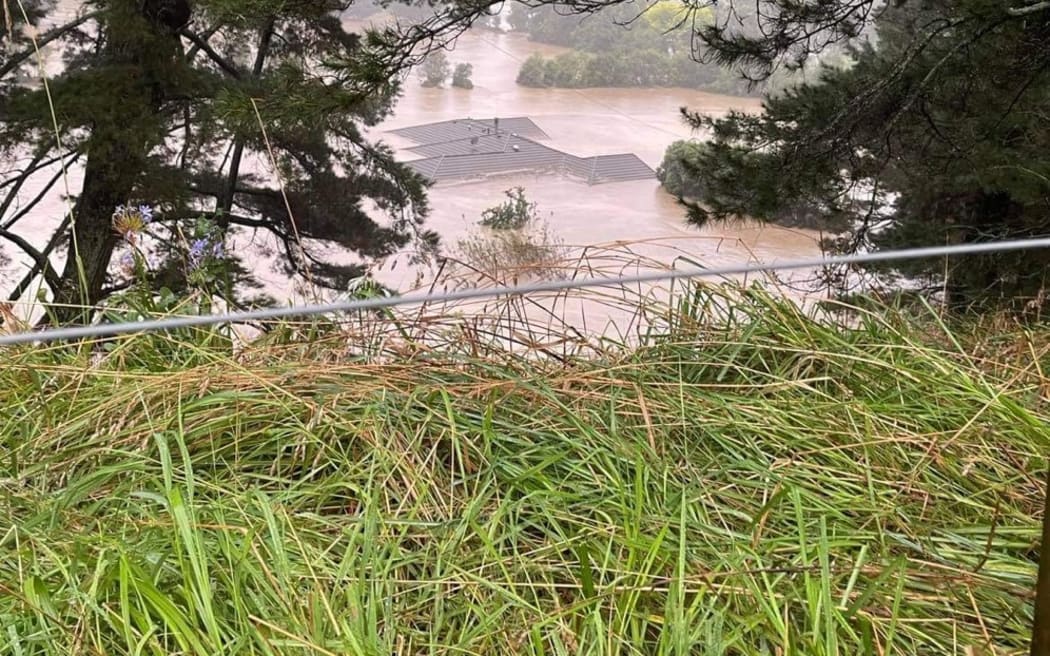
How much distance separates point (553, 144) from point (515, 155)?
56cm

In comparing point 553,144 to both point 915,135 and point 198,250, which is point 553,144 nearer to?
point 915,135

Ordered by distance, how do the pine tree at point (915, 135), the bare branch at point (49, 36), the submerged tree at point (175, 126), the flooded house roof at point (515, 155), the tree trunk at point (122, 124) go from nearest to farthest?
the pine tree at point (915, 135)
the submerged tree at point (175, 126)
the tree trunk at point (122, 124)
the bare branch at point (49, 36)
the flooded house roof at point (515, 155)

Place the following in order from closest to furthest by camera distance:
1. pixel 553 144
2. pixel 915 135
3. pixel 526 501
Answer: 1. pixel 526 501
2. pixel 915 135
3. pixel 553 144

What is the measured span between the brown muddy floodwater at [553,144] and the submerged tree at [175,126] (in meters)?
0.29

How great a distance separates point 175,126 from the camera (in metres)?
4.68

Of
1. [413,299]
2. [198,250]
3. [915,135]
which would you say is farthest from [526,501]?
[915,135]

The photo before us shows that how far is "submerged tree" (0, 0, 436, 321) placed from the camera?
12.7 feet

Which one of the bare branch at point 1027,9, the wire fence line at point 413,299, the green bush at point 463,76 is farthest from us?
the green bush at point 463,76

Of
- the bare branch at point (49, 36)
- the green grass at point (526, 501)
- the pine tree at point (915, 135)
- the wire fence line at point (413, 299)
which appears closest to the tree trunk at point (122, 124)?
the bare branch at point (49, 36)

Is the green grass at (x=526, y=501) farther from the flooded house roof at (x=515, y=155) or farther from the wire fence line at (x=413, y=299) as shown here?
the flooded house roof at (x=515, y=155)

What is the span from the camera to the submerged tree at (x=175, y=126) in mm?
3869

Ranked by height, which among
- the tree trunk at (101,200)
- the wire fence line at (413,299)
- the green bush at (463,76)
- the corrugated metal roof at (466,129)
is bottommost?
the tree trunk at (101,200)

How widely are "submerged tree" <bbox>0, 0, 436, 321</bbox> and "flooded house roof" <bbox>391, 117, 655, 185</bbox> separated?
13.0 ft

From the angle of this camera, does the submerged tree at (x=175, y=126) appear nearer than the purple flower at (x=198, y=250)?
No
